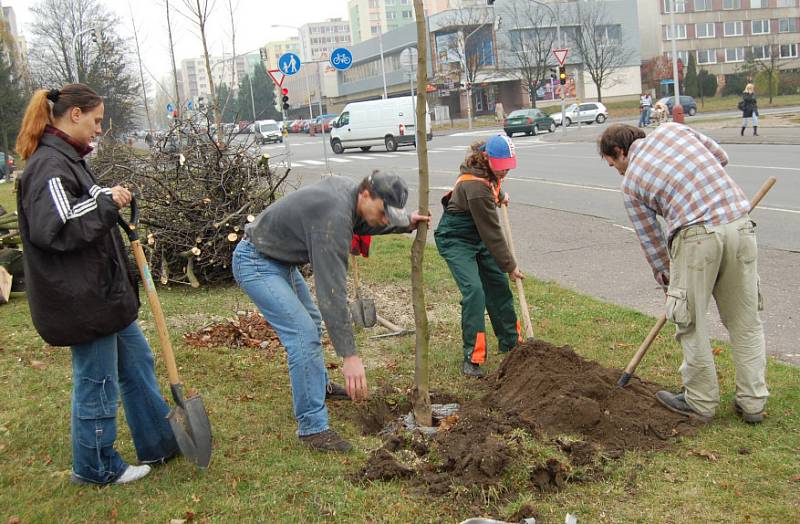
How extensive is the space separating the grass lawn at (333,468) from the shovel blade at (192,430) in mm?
140

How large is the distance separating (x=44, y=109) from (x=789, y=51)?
92.1 m

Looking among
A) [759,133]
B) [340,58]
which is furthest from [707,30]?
[340,58]

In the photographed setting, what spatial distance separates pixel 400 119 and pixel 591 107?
17895 mm

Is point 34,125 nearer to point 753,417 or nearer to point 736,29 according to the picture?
point 753,417

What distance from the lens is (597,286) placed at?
784cm

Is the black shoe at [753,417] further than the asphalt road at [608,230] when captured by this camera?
No

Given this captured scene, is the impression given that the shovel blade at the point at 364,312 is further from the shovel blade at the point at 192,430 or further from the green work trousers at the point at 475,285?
the shovel blade at the point at 192,430

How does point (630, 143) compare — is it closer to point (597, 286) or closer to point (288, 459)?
point (288, 459)

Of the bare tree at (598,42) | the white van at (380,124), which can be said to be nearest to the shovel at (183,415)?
the white van at (380,124)

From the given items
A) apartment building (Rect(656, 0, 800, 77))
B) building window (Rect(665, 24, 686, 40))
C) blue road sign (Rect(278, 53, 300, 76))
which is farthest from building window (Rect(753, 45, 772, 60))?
blue road sign (Rect(278, 53, 300, 76))

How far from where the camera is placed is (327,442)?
4.03 m

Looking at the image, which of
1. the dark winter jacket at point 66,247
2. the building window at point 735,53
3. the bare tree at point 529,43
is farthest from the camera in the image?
the building window at point 735,53

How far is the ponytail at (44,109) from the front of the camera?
3402 mm

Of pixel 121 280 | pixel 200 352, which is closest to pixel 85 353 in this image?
pixel 121 280
